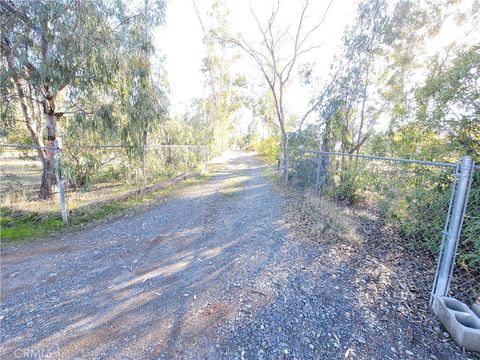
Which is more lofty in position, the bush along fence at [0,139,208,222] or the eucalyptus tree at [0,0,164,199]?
the eucalyptus tree at [0,0,164,199]

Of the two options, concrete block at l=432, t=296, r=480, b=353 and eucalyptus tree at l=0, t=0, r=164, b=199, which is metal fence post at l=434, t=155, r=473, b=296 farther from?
eucalyptus tree at l=0, t=0, r=164, b=199

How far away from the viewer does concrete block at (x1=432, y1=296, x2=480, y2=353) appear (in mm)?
1912

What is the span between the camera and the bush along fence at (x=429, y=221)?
225cm

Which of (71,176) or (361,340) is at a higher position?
(71,176)

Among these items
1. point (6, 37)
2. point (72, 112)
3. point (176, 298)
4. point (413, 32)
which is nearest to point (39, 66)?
point (6, 37)

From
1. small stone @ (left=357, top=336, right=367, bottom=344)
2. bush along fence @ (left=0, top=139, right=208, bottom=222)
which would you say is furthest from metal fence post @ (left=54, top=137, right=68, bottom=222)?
small stone @ (left=357, top=336, right=367, bottom=344)

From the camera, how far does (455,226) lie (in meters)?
2.19

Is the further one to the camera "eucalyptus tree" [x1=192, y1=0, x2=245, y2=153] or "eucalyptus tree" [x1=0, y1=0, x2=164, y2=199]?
"eucalyptus tree" [x1=192, y1=0, x2=245, y2=153]

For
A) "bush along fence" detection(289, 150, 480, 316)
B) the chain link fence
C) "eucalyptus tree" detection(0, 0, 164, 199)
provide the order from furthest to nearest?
the chain link fence < "eucalyptus tree" detection(0, 0, 164, 199) < "bush along fence" detection(289, 150, 480, 316)

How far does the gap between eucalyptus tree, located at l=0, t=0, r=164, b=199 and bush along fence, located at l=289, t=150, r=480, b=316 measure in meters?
5.87

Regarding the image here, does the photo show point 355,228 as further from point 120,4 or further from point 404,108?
point 120,4

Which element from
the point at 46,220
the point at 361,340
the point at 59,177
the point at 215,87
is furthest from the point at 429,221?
→ the point at 215,87

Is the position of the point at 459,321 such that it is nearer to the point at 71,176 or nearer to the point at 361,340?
the point at 361,340

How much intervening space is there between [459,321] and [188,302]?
2.73 meters
